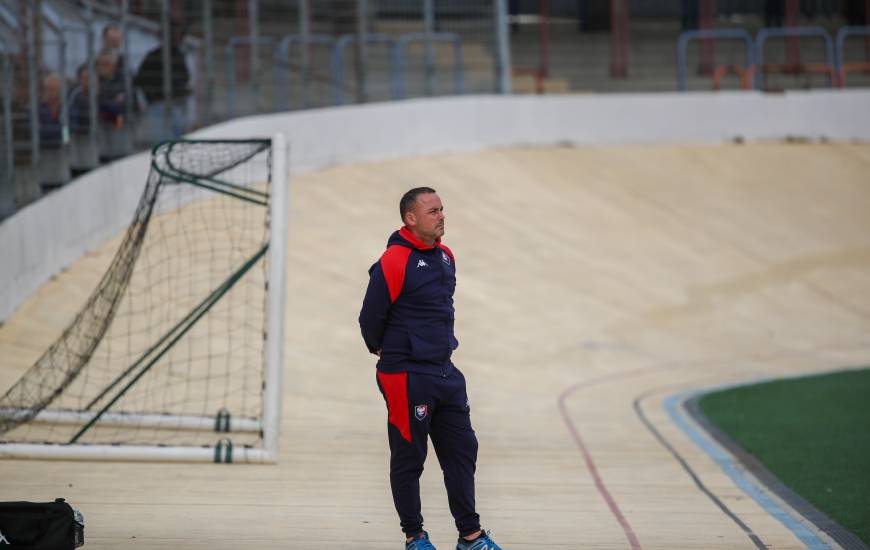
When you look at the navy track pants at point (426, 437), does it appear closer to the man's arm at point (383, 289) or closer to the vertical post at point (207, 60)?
the man's arm at point (383, 289)

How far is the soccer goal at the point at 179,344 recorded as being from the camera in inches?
330

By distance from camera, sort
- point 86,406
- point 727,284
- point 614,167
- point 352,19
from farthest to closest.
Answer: point 614,167 < point 352,19 < point 727,284 < point 86,406

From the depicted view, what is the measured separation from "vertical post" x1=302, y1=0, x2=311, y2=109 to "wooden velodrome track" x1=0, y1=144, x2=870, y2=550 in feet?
3.65

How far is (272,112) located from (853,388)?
856 cm

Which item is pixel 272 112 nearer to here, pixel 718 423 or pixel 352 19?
pixel 352 19

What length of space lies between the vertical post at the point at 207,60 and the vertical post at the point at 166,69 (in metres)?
0.77

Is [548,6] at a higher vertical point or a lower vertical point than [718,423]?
higher

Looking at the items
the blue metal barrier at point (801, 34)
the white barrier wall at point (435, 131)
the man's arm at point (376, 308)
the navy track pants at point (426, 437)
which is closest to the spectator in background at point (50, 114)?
the white barrier wall at point (435, 131)

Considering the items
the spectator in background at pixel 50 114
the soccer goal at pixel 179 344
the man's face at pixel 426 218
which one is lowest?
the soccer goal at pixel 179 344

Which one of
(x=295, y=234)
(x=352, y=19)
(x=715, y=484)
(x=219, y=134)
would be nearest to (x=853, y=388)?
(x=715, y=484)

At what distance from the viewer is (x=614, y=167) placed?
2055 centimetres

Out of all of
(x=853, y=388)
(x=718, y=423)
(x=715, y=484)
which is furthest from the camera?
(x=853, y=388)

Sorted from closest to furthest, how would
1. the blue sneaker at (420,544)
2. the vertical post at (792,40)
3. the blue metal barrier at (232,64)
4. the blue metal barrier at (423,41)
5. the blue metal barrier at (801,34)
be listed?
1. the blue sneaker at (420,544)
2. the blue metal barrier at (232,64)
3. the blue metal barrier at (423,41)
4. the blue metal barrier at (801,34)
5. the vertical post at (792,40)

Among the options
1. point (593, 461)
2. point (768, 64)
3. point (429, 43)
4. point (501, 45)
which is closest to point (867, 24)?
point (768, 64)
